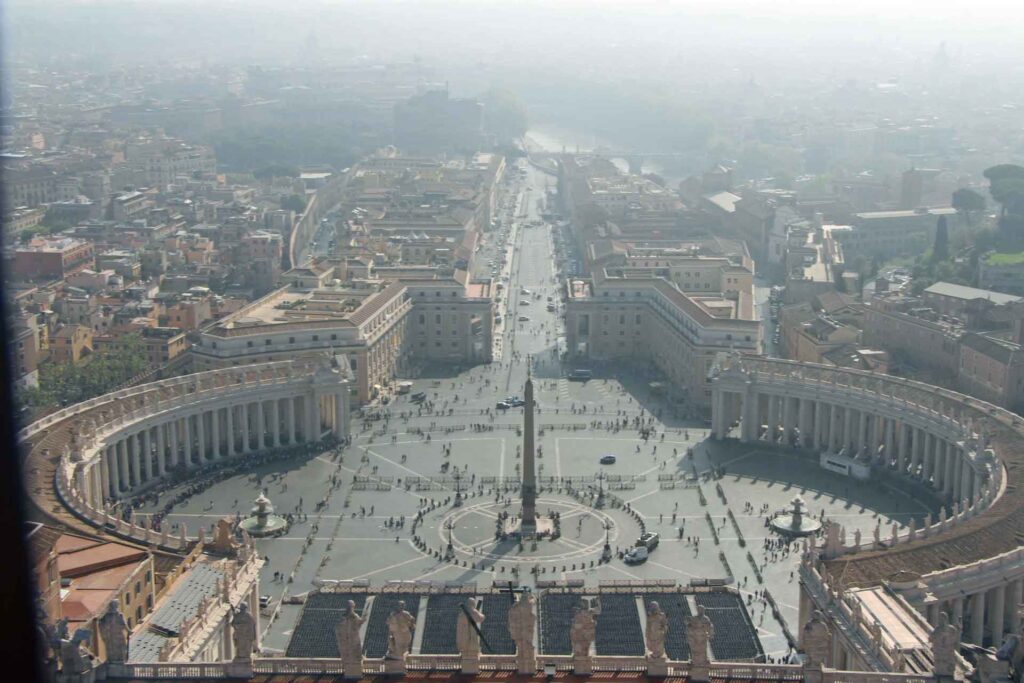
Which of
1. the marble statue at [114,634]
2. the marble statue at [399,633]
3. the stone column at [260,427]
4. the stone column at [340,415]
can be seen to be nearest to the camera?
the marble statue at [399,633]

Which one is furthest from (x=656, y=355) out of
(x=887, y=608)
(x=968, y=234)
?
(x=887, y=608)

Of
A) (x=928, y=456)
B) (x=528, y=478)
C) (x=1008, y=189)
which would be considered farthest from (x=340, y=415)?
(x=1008, y=189)

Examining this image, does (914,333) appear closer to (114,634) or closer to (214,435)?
(214,435)

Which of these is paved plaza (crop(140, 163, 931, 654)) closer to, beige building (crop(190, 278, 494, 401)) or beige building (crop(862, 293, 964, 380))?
beige building (crop(190, 278, 494, 401))

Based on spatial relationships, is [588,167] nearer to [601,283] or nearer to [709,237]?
[709,237]

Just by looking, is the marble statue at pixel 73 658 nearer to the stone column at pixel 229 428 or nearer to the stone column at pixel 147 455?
the stone column at pixel 147 455

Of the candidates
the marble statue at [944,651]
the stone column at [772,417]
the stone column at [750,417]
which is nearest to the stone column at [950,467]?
the stone column at [772,417]

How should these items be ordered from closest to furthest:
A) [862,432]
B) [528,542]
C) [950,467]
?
1. [528,542]
2. [950,467]
3. [862,432]
